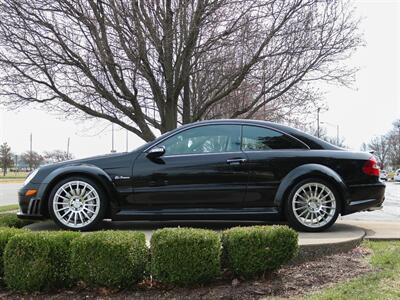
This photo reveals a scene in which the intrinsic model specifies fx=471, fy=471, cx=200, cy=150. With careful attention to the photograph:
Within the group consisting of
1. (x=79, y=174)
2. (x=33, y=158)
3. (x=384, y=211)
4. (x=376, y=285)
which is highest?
(x=33, y=158)

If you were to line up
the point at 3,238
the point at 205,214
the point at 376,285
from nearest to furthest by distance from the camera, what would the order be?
the point at 376,285 → the point at 3,238 → the point at 205,214

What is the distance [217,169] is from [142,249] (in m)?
1.71

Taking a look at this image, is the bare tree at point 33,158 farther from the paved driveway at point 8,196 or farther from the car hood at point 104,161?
the car hood at point 104,161

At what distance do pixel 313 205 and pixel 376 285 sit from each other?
1.81 m

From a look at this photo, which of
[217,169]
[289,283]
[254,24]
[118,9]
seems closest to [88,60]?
[118,9]

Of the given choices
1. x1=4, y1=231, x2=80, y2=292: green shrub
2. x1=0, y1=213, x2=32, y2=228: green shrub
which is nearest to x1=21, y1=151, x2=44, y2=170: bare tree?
x1=0, y1=213, x2=32, y2=228: green shrub

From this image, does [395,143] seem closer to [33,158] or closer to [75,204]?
[33,158]

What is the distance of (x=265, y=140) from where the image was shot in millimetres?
5844

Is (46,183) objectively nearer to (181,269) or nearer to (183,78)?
(181,269)

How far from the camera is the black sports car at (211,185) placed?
220 inches

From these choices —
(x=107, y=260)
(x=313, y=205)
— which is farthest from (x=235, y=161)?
(x=107, y=260)

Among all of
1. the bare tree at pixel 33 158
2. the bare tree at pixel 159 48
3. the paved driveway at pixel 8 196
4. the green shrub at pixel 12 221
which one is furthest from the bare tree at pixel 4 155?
the green shrub at pixel 12 221

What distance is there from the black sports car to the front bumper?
0.01 metres

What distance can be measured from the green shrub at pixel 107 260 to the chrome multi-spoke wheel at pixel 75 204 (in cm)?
152
